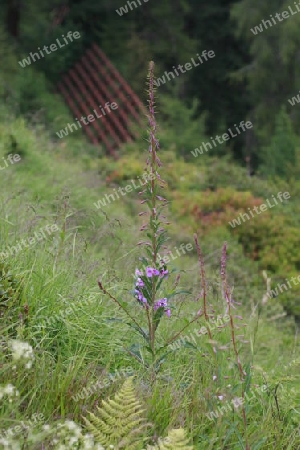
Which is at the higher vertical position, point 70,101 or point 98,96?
point 70,101

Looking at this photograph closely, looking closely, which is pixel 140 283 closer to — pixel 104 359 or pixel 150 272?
pixel 150 272

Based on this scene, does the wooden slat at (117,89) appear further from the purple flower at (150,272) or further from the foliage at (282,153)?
the purple flower at (150,272)

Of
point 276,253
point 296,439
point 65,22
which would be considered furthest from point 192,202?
point 65,22

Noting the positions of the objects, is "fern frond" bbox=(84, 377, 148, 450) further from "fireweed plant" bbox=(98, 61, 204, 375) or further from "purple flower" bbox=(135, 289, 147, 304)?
"purple flower" bbox=(135, 289, 147, 304)

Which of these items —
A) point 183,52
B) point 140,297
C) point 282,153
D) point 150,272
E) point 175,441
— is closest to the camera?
point 175,441

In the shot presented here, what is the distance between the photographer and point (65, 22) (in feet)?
60.8

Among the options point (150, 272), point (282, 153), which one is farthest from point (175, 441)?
point (282, 153)

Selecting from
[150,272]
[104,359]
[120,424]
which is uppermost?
[150,272]

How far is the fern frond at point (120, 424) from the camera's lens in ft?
9.14

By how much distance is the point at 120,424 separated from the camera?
283 cm

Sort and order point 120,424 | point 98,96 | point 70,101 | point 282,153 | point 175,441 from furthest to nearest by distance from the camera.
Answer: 1. point 70,101
2. point 98,96
3. point 282,153
4. point 120,424
5. point 175,441

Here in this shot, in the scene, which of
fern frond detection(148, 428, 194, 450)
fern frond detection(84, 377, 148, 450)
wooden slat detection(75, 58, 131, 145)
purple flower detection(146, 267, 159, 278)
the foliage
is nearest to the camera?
fern frond detection(148, 428, 194, 450)

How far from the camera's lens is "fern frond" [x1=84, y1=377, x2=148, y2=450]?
2.78m

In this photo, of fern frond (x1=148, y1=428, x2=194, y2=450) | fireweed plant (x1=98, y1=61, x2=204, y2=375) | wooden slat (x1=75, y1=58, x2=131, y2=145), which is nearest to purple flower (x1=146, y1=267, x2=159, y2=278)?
fireweed plant (x1=98, y1=61, x2=204, y2=375)
